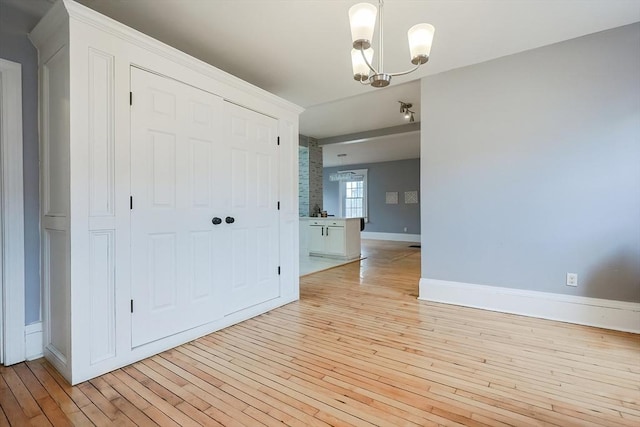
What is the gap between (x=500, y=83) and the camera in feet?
10.1

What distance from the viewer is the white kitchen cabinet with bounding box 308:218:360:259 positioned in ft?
20.1

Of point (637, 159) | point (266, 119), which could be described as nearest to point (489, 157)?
point (637, 159)

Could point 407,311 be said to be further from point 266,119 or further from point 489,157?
point 266,119

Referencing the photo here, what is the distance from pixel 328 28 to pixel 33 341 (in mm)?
3209

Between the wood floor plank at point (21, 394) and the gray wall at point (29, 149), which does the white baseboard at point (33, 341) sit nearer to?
the gray wall at point (29, 149)

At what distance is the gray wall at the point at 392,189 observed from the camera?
9.56 metres

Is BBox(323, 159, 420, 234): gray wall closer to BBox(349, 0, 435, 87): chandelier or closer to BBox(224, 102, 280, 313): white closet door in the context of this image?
BBox(224, 102, 280, 313): white closet door

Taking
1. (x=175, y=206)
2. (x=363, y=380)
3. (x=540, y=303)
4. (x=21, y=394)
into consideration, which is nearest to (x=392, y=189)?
(x=540, y=303)

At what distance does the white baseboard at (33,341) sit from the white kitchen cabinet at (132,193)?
0.22ft

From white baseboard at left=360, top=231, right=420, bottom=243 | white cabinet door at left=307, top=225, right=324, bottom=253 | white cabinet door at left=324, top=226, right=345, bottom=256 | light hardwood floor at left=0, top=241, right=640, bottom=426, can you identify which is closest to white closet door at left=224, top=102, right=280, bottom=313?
light hardwood floor at left=0, top=241, right=640, bottom=426

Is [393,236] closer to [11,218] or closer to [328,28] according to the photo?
[328,28]

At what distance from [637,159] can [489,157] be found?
1102 mm

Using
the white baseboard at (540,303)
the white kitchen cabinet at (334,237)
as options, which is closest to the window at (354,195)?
the white kitchen cabinet at (334,237)

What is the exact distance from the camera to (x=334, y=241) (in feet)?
20.5
